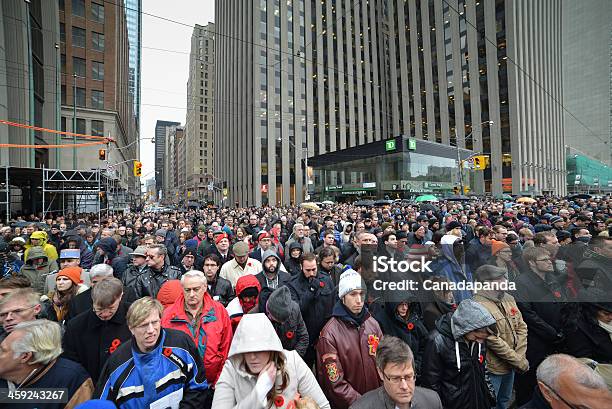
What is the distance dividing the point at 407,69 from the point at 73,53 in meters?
65.6

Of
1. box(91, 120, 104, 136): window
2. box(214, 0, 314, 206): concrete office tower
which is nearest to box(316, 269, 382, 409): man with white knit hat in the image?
box(91, 120, 104, 136): window

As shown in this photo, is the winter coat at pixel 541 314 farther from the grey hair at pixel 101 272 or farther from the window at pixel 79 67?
the window at pixel 79 67

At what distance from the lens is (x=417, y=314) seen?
3.69 m

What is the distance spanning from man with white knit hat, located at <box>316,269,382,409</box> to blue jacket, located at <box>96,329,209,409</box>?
114 centimetres

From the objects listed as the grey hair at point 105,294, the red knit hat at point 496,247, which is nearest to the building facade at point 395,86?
the red knit hat at point 496,247

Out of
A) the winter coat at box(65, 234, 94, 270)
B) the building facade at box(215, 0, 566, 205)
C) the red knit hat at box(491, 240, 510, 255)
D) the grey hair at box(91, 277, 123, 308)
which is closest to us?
the grey hair at box(91, 277, 123, 308)

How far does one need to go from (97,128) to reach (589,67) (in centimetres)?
8722

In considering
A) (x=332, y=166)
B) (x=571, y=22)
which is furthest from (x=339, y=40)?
(x=571, y=22)

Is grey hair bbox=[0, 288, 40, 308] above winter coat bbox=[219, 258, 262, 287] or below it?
above

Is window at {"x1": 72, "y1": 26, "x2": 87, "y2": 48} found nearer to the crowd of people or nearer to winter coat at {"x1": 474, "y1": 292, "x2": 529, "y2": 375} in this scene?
the crowd of people

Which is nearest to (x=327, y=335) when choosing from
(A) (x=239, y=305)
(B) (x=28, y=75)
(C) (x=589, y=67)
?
(A) (x=239, y=305)

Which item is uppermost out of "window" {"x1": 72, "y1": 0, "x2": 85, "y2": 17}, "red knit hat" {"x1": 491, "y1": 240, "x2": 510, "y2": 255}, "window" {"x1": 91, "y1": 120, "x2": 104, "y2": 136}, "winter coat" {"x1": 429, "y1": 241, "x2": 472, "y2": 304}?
"window" {"x1": 72, "y1": 0, "x2": 85, "y2": 17}

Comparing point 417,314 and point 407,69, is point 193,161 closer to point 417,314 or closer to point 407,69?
point 407,69

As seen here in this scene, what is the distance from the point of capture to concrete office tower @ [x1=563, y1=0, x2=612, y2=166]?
49.9m
